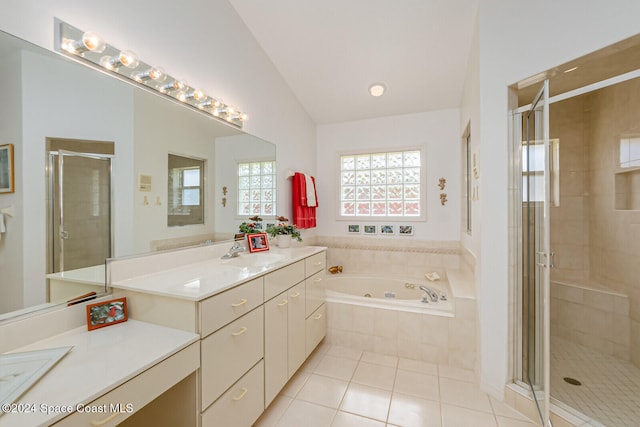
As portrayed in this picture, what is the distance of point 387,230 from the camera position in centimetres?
328

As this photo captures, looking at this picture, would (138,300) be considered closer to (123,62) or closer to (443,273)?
(123,62)

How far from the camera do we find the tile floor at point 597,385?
4.74 feet

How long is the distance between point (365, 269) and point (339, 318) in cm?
102

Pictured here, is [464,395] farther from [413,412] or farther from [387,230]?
[387,230]

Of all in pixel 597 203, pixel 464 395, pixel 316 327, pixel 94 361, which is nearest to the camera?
pixel 94 361

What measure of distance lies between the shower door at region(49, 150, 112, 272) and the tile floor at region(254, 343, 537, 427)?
1299 mm

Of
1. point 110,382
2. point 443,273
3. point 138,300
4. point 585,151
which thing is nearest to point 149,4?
point 138,300

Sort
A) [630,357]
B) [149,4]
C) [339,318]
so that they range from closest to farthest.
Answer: [149,4] < [630,357] < [339,318]

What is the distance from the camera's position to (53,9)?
1073 millimetres

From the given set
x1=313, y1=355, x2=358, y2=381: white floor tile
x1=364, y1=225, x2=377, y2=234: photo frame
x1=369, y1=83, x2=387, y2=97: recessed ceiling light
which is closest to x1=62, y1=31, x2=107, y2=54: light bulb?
x1=369, y1=83, x2=387, y2=97: recessed ceiling light

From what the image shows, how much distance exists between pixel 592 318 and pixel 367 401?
203 cm

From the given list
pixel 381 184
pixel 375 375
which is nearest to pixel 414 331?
Result: pixel 375 375

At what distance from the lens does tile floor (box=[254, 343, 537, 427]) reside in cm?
156

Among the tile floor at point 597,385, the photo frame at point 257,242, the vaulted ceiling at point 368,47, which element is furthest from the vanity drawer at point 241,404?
the vaulted ceiling at point 368,47
